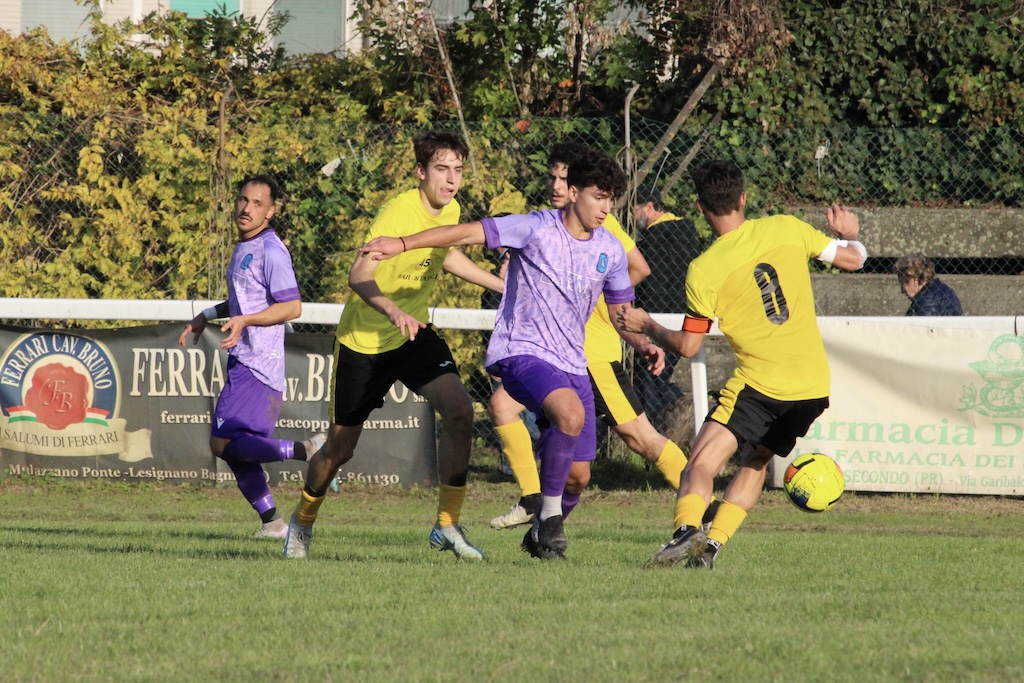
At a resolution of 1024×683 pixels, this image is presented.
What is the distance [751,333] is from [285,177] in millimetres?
7241

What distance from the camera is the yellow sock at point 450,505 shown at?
725 centimetres

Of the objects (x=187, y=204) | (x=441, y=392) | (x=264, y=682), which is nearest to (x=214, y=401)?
(x=187, y=204)

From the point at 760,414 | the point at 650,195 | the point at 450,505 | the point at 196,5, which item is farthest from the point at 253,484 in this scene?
the point at 196,5

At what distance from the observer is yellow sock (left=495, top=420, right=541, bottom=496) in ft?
26.1

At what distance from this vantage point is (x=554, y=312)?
6844 mm

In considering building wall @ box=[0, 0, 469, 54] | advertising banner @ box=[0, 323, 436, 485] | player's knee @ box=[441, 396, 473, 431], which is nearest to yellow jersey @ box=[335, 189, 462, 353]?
player's knee @ box=[441, 396, 473, 431]

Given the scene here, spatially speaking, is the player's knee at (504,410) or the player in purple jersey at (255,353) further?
the player in purple jersey at (255,353)

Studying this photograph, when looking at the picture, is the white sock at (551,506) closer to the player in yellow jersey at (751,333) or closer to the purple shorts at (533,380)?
the purple shorts at (533,380)

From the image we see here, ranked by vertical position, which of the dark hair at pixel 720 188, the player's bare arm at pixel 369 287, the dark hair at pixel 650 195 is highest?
the dark hair at pixel 720 188

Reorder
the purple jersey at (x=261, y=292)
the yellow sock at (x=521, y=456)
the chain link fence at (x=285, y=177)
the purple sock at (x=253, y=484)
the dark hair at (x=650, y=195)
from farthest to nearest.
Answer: the dark hair at (x=650, y=195), the chain link fence at (x=285, y=177), the purple sock at (x=253, y=484), the purple jersey at (x=261, y=292), the yellow sock at (x=521, y=456)

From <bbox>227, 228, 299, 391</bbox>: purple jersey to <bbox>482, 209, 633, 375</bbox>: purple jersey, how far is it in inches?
76.2

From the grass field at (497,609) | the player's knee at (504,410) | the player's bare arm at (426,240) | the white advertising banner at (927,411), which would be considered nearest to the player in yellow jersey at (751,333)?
the grass field at (497,609)

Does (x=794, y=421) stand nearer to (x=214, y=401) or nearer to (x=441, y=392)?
(x=441, y=392)

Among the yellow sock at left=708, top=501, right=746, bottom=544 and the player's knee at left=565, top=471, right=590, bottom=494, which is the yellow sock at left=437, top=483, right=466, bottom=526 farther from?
the yellow sock at left=708, top=501, right=746, bottom=544
